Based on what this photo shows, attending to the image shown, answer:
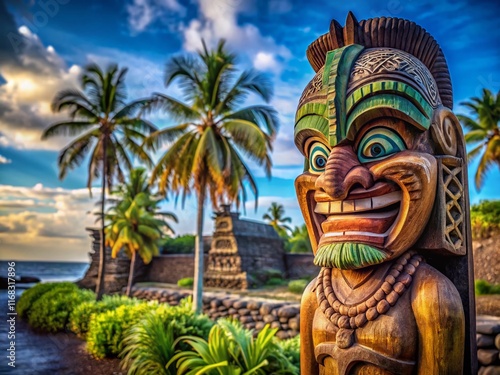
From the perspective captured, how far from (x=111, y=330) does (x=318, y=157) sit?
7.25 meters

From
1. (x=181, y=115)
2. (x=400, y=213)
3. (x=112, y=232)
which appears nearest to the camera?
(x=400, y=213)

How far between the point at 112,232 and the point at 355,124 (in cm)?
1768

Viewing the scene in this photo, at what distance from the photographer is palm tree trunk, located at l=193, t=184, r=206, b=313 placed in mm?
10970

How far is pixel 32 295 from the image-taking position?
529 inches

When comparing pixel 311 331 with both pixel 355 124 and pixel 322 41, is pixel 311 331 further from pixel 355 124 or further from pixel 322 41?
pixel 322 41

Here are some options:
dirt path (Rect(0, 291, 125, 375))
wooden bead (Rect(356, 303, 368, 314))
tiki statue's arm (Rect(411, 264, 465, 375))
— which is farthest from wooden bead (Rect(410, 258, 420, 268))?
dirt path (Rect(0, 291, 125, 375))

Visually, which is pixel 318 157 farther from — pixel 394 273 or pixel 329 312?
pixel 329 312

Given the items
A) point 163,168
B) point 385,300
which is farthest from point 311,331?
point 163,168

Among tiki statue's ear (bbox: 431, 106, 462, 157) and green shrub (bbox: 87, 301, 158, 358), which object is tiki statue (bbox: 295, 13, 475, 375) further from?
green shrub (bbox: 87, 301, 158, 358)

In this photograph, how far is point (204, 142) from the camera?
11219 mm

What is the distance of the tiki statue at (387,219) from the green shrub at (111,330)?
6.56 metres

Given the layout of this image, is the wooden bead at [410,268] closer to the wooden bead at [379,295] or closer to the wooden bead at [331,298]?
the wooden bead at [379,295]

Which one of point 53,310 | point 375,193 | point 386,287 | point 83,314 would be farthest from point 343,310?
point 53,310

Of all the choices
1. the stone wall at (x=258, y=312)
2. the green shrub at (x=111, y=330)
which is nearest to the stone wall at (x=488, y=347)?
the stone wall at (x=258, y=312)
